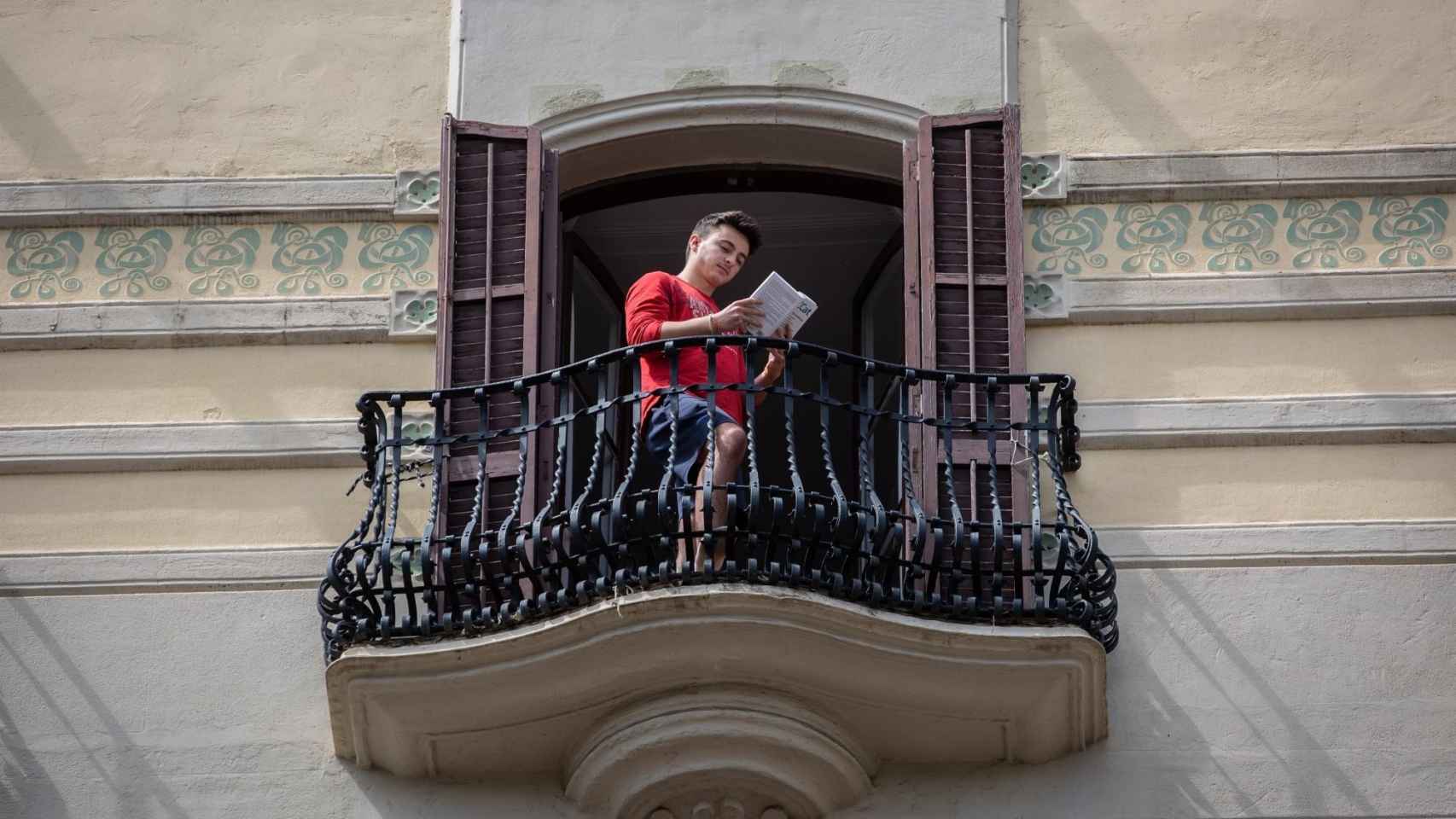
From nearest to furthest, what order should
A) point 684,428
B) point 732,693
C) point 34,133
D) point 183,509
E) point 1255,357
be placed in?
point 732,693 → point 684,428 → point 183,509 → point 1255,357 → point 34,133

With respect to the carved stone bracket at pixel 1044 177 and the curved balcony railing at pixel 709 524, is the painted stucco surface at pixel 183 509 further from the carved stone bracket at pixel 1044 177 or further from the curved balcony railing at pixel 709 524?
the carved stone bracket at pixel 1044 177

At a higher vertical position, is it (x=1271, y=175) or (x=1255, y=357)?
(x=1271, y=175)

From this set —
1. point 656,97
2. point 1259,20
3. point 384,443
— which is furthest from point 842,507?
point 1259,20

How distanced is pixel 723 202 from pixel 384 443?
9.08 ft

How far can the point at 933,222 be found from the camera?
1045cm

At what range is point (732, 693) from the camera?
365 inches

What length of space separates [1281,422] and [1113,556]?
0.78 metres

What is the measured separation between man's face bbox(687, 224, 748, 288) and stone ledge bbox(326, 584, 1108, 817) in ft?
4.96

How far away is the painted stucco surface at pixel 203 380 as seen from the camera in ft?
33.9

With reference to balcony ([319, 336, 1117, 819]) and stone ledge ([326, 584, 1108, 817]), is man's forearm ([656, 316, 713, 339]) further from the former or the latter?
stone ledge ([326, 584, 1108, 817])

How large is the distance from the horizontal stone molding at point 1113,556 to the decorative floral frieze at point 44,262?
109 centimetres

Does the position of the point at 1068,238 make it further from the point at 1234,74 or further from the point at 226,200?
the point at 226,200

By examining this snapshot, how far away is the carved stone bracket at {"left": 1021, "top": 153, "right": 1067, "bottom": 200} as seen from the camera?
10.6 meters

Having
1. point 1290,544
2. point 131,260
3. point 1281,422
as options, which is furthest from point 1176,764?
point 131,260
